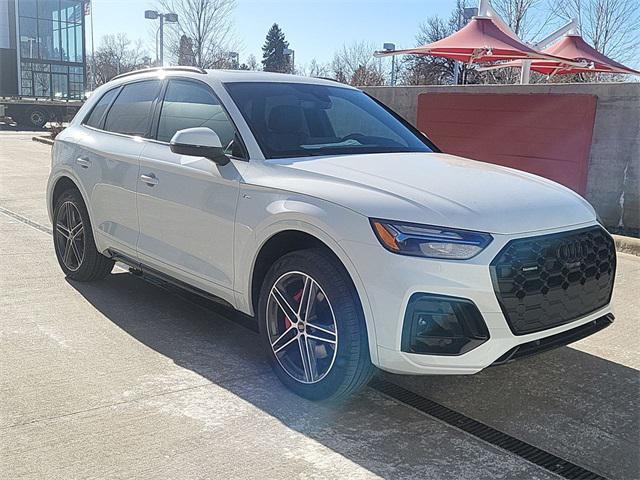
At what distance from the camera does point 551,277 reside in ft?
10.3

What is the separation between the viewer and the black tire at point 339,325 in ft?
10.5

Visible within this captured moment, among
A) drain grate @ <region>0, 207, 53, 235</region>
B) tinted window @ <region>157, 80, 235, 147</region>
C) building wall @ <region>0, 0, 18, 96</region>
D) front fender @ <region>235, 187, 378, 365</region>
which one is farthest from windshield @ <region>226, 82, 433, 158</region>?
building wall @ <region>0, 0, 18, 96</region>

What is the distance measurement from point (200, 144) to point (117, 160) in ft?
4.35

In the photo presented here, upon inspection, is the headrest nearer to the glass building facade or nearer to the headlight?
the headlight

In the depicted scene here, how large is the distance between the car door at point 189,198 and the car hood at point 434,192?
40 centimetres

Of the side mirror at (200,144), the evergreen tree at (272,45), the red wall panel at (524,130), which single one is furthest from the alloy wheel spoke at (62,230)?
the evergreen tree at (272,45)

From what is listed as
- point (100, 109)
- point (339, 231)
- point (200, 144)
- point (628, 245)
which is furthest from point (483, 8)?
point (339, 231)

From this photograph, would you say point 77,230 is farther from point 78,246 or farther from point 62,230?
point 62,230

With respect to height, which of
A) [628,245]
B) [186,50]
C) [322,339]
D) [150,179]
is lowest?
[628,245]

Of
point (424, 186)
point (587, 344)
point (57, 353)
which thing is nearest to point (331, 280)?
point (424, 186)

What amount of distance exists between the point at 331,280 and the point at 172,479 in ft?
3.83

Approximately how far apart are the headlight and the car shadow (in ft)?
3.04

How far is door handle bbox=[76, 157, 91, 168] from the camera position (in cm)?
525

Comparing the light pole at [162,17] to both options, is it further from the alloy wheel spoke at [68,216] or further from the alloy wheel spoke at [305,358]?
the alloy wheel spoke at [305,358]
